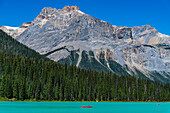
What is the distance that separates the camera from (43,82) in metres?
158

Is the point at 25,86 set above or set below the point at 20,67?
below

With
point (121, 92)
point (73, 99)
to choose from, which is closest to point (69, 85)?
point (73, 99)

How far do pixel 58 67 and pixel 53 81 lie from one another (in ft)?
58.1

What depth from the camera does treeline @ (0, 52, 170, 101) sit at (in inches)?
5548

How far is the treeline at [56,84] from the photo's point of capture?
141 m

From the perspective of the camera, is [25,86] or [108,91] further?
[108,91]

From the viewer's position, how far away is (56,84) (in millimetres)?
159125

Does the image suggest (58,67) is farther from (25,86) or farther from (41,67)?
(25,86)
